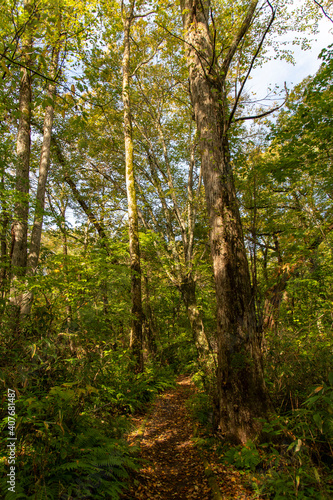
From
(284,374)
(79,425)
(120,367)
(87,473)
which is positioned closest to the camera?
(87,473)

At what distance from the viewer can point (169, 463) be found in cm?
356

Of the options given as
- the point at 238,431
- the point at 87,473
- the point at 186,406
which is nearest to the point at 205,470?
the point at 238,431

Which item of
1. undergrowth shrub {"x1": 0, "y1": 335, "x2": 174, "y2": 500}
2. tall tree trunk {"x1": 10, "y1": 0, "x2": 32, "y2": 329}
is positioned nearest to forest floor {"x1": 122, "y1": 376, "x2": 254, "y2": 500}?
undergrowth shrub {"x1": 0, "y1": 335, "x2": 174, "y2": 500}

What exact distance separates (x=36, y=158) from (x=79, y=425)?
1258 cm

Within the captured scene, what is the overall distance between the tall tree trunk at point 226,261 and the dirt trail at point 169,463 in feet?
2.27

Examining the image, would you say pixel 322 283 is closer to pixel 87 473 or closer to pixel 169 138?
pixel 87 473

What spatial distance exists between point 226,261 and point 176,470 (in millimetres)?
2906

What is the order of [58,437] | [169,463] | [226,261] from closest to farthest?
1. [58,437]
2. [169,463]
3. [226,261]

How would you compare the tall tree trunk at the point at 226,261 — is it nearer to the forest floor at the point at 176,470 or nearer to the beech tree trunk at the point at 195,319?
the forest floor at the point at 176,470

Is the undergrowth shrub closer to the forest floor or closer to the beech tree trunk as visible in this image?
the forest floor

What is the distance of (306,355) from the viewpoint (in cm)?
375

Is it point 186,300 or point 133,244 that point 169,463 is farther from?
point 186,300

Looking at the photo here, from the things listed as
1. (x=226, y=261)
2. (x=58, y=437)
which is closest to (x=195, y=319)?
(x=226, y=261)

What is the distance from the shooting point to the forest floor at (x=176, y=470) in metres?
2.78
